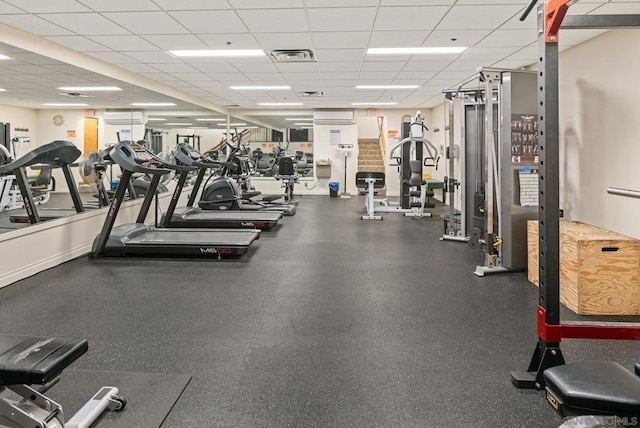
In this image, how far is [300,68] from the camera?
6508 millimetres

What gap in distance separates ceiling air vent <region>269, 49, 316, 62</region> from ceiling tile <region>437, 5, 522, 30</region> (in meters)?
1.83

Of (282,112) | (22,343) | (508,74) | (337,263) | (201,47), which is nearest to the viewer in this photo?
(22,343)

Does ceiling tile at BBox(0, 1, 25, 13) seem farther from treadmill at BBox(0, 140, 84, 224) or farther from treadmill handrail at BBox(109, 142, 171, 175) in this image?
treadmill handrail at BBox(109, 142, 171, 175)

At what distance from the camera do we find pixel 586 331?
1.96 meters

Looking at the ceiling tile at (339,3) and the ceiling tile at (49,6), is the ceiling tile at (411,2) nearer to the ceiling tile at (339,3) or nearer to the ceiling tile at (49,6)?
the ceiling tile at (339,3)

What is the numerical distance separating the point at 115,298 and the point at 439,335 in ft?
8.67

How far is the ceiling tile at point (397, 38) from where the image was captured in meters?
4.68

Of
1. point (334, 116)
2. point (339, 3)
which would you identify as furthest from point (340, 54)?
point (334, 116)

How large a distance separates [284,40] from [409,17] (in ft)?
5.07

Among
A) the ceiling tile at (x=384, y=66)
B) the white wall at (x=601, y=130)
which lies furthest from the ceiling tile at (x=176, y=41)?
the white wall at (x=601, y=130)

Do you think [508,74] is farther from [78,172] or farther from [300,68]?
[78,172]

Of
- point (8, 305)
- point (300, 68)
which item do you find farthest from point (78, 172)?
point (300, 68)

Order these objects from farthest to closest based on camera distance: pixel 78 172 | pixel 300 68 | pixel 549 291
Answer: pixel 300 68, pixel 78 172, pixel 549 291

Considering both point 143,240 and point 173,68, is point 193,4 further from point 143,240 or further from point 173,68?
point 173,68
